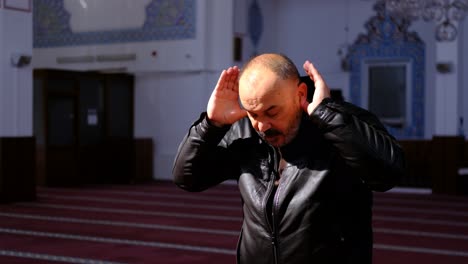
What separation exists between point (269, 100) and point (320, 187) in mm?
196

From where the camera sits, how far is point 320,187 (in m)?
1.35

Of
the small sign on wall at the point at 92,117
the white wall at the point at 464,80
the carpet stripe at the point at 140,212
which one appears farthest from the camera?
the small sign on wall at the point at 92,117

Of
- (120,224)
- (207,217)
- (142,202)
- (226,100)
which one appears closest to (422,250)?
(207,217)

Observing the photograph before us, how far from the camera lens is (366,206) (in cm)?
140

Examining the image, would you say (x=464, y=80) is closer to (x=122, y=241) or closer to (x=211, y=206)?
(x=211, y=206)

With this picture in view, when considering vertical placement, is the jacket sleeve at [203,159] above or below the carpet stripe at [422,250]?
above

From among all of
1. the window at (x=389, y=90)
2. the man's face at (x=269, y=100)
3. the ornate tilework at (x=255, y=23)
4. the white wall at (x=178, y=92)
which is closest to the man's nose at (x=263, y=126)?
the man's face at (x=269, y=100)

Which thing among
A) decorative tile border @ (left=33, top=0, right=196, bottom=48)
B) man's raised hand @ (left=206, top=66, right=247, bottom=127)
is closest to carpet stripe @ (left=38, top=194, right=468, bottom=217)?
decorative tile border @ (left=33, top=0, right=196, bottom=48)

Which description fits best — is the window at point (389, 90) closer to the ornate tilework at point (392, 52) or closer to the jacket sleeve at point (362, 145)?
the ornate tilework at point (392, 52)

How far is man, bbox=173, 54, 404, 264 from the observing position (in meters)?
1.31

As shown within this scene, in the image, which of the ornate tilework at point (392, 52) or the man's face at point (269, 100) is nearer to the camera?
the man's face at point (269, 100)

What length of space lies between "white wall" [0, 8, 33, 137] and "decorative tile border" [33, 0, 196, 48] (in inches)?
131

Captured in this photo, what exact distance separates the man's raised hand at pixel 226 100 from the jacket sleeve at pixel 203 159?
3cm

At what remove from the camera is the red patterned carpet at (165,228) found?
4.98m
